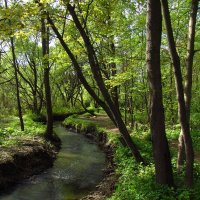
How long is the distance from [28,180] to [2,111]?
93.7 feet

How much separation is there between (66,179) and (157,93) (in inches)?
281

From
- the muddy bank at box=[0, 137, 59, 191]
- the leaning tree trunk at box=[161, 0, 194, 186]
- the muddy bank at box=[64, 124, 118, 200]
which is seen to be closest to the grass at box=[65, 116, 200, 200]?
the muddy bank at box=[64, 124, 118, 200]

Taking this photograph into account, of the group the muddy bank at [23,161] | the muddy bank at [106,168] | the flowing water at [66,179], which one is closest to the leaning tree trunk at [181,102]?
the muddy bank at [106,168]

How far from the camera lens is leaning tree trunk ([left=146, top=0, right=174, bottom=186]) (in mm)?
6484

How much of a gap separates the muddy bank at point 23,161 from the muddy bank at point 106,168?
3079mm

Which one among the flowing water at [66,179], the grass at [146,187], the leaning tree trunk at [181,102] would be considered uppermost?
the leaning tree trunk at [181,102]

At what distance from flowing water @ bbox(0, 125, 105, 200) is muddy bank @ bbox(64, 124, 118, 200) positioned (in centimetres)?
36

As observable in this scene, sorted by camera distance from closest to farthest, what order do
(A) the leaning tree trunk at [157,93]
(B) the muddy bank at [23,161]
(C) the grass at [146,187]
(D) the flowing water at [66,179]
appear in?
(A) the leaning tree trunk at [157,93] < (C) the grass at [146,187] < (D) the flowing water at [66,179] < (B) the muddy bank at [23,161]

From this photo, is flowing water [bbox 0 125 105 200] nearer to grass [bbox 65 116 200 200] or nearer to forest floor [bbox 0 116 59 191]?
forest floor [bbox 0 116 59 191]

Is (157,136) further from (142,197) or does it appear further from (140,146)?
(140,146)

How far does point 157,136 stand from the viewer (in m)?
6.82

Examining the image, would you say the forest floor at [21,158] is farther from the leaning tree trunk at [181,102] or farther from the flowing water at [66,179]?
the leaning tree trunk at [181,102]

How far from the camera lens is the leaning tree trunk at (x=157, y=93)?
6484 millimetres

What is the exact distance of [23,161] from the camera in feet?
42.1
